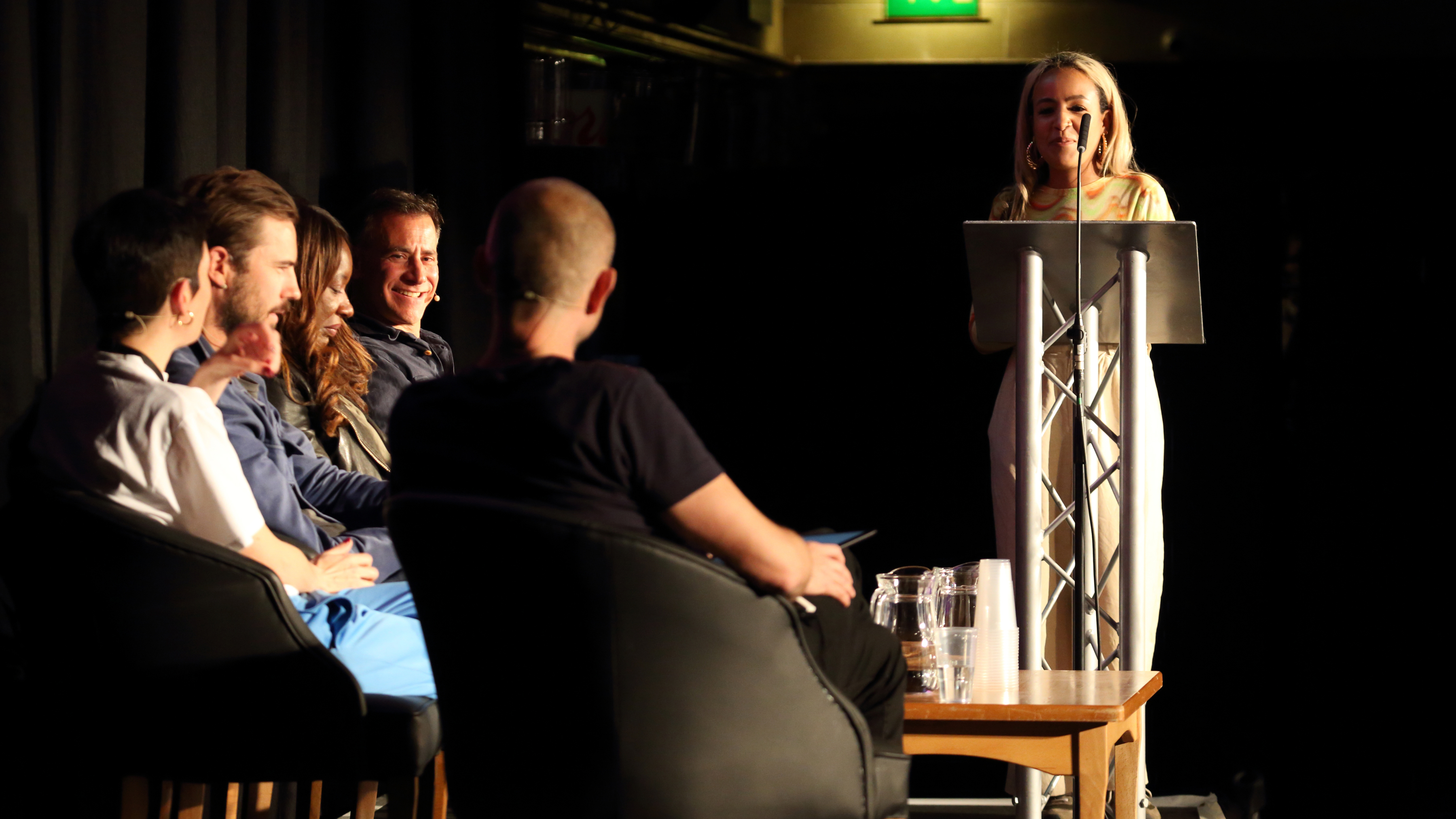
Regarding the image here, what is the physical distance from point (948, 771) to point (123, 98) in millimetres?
2452

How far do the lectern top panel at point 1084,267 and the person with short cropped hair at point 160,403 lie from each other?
50.5 inches

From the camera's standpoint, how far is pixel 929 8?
13.1ft

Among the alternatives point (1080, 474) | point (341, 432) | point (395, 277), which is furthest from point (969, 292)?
point (341, 432)

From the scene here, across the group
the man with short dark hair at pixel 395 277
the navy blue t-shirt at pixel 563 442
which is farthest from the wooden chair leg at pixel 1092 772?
the man with short dark hair at pixel 395 277

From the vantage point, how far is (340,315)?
2660 millimetres

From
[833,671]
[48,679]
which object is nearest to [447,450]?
[833,671]

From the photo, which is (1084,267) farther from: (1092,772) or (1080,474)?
(1092,772)

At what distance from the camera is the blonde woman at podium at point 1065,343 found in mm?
2848

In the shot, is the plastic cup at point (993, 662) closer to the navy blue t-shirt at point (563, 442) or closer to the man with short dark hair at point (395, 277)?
the navy blue t-shirt at point (563, 442)

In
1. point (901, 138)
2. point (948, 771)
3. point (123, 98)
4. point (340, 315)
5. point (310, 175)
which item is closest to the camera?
point (123, 98)

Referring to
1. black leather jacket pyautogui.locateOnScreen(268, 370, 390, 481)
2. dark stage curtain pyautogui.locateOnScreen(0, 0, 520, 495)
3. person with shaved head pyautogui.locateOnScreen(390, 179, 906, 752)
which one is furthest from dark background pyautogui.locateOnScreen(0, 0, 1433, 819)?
person with shaved head pyautogui.locateOnScreen(390, 179, 906, 752)

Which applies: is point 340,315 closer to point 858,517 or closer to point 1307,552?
point 858,517

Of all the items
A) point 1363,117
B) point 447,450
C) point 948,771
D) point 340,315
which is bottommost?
point 948,771

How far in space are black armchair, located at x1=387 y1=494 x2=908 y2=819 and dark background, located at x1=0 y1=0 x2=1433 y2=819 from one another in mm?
1683
